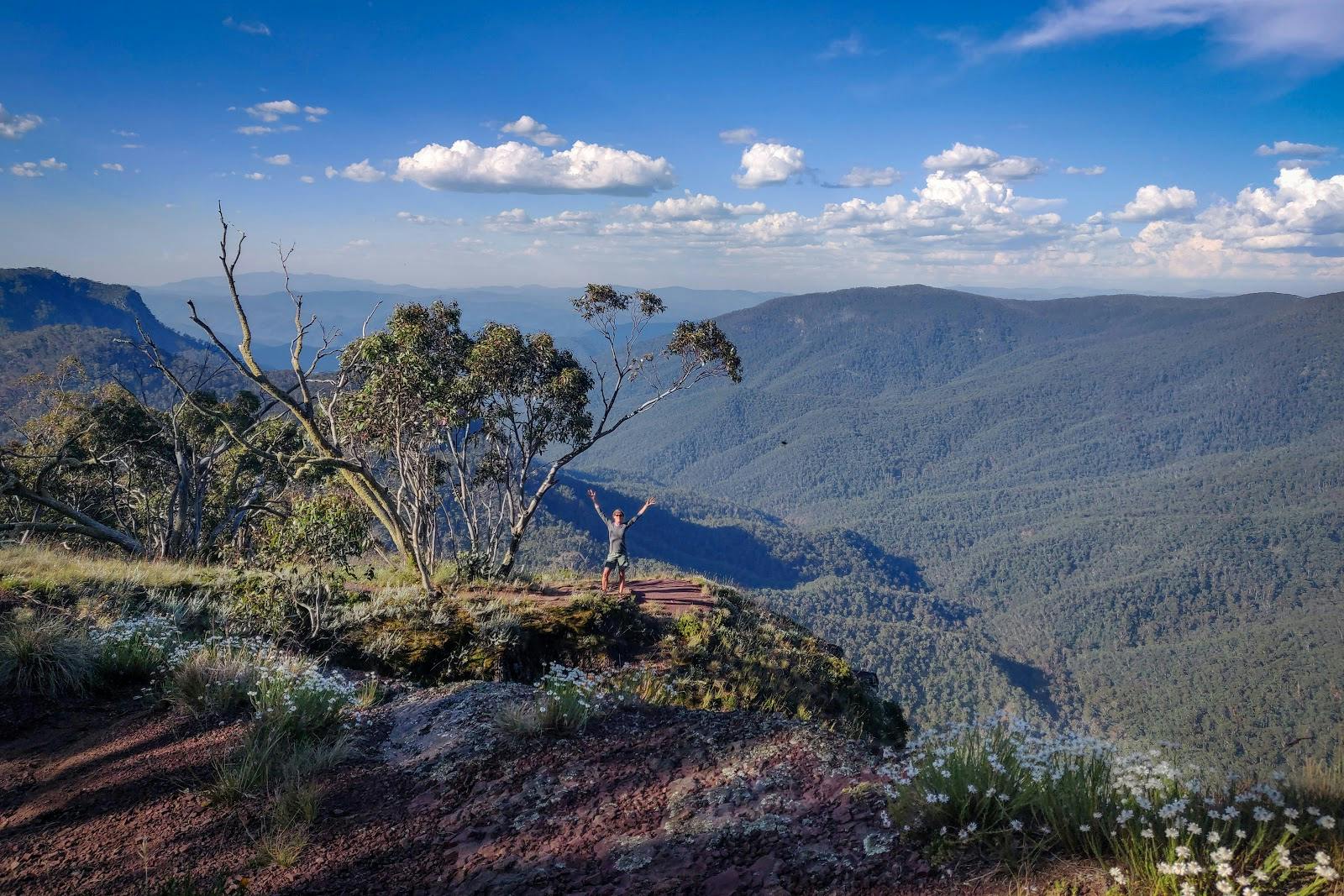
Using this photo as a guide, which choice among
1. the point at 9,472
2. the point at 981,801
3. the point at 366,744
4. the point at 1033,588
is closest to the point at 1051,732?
the point at 981,801

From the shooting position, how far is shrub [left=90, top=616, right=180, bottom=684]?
645 cm

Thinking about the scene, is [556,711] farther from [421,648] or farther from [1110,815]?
[421,648]

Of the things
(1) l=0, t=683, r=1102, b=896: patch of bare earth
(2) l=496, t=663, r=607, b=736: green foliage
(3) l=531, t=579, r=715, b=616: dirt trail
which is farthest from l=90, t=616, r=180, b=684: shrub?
(3) l=531, t=579, r=715, b=616: dirt trail

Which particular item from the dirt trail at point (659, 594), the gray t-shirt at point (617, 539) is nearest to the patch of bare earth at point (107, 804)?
the dirt trail at point (659, 594)

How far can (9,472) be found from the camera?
12.4 m

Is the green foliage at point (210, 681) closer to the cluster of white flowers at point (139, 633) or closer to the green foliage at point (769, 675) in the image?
the cluster of white flowers at point (139, 633)

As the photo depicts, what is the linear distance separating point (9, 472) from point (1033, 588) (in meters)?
200

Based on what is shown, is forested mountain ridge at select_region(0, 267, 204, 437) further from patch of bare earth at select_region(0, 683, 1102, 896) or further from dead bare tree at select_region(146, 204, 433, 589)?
patch of bare earth at select_region(0, 683, 1102, 896)

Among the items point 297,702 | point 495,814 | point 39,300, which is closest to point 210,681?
point 297,702

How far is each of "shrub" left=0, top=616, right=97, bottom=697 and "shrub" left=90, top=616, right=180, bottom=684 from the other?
5.1 inches

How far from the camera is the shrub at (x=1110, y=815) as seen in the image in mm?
2818

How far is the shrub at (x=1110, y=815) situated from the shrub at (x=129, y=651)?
643 cm

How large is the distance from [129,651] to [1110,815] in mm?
7603

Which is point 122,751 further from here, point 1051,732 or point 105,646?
point 1051,732
